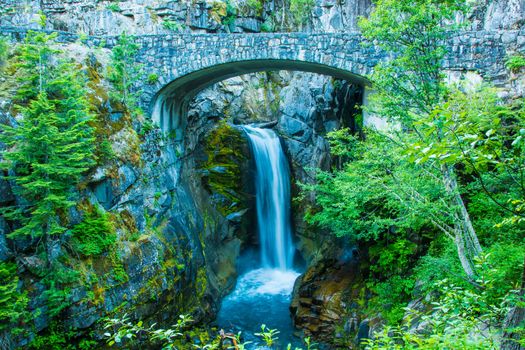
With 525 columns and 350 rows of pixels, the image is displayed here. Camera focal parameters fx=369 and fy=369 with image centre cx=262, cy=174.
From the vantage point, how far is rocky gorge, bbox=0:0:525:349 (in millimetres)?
8664

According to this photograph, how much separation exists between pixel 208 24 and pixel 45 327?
1775cm

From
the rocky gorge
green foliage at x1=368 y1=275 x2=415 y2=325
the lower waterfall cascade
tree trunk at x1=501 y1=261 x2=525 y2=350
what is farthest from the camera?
the lower waterfall cascade

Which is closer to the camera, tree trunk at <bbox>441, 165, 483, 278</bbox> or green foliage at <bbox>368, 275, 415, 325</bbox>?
tree trunk at <bbox>441, 165, 483, 278</bbox>

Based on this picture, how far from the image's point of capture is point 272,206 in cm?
1784

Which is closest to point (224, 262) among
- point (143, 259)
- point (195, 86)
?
point (143, 259)

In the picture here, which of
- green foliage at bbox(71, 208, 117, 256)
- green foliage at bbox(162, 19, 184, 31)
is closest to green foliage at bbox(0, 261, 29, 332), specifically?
green foliage at bbox(71, 208, 117, 256)

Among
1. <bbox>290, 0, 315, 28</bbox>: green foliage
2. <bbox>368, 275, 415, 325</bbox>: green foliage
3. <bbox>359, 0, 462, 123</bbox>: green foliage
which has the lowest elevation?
<bbox>368, 275, 415, 325</bbox>: green foliage

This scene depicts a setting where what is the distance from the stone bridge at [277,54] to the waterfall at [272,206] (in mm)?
5145

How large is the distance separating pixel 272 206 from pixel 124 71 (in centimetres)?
913

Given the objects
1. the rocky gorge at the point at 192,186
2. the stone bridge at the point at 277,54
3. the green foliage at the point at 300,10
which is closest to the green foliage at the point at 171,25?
the rocky gorge at the point at 192,186

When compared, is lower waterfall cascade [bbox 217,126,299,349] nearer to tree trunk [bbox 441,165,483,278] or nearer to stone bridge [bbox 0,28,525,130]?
stone bridge [bbox 0,28,525,130]

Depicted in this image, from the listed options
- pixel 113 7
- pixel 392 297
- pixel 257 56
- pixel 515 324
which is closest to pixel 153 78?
pixel 257 56

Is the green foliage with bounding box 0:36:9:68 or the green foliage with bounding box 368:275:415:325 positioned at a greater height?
the green foliage with bounding box 0:36:9:68

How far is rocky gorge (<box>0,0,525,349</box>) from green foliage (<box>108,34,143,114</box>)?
0.30 metres
